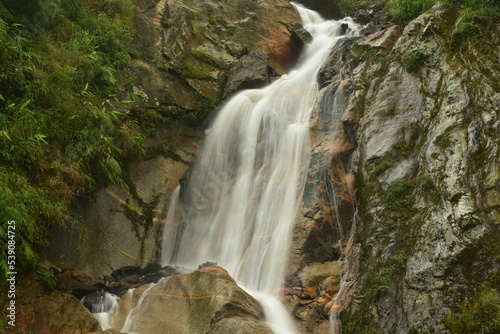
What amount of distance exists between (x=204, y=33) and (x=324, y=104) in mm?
7665

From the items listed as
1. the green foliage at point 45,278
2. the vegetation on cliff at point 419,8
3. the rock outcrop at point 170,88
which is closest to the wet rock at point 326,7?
the vegetation on cliff at point 419,8

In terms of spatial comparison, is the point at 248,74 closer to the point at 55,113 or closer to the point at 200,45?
the point at 200,45

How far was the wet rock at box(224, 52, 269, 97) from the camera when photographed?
48.9 feet

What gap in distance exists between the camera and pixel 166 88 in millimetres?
13828

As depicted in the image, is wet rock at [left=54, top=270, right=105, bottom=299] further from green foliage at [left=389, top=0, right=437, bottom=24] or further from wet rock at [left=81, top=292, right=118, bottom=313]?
green foliage at [left=389, top=0, right=437, bottom=24]

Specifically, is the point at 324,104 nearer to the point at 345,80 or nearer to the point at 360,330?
the point at 345,80

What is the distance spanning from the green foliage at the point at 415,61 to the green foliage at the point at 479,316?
6.79m

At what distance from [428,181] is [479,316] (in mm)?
2934

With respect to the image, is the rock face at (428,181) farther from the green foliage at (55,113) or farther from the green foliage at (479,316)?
the green foliage at (55,113)

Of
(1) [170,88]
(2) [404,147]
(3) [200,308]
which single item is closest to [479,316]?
(2) [404,147]

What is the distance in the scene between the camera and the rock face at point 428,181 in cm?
616

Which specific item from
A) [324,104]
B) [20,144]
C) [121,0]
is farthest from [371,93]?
[121,0]

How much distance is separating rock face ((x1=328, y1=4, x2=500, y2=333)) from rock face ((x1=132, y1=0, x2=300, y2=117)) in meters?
6.57

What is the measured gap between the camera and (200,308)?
7.84 metres
